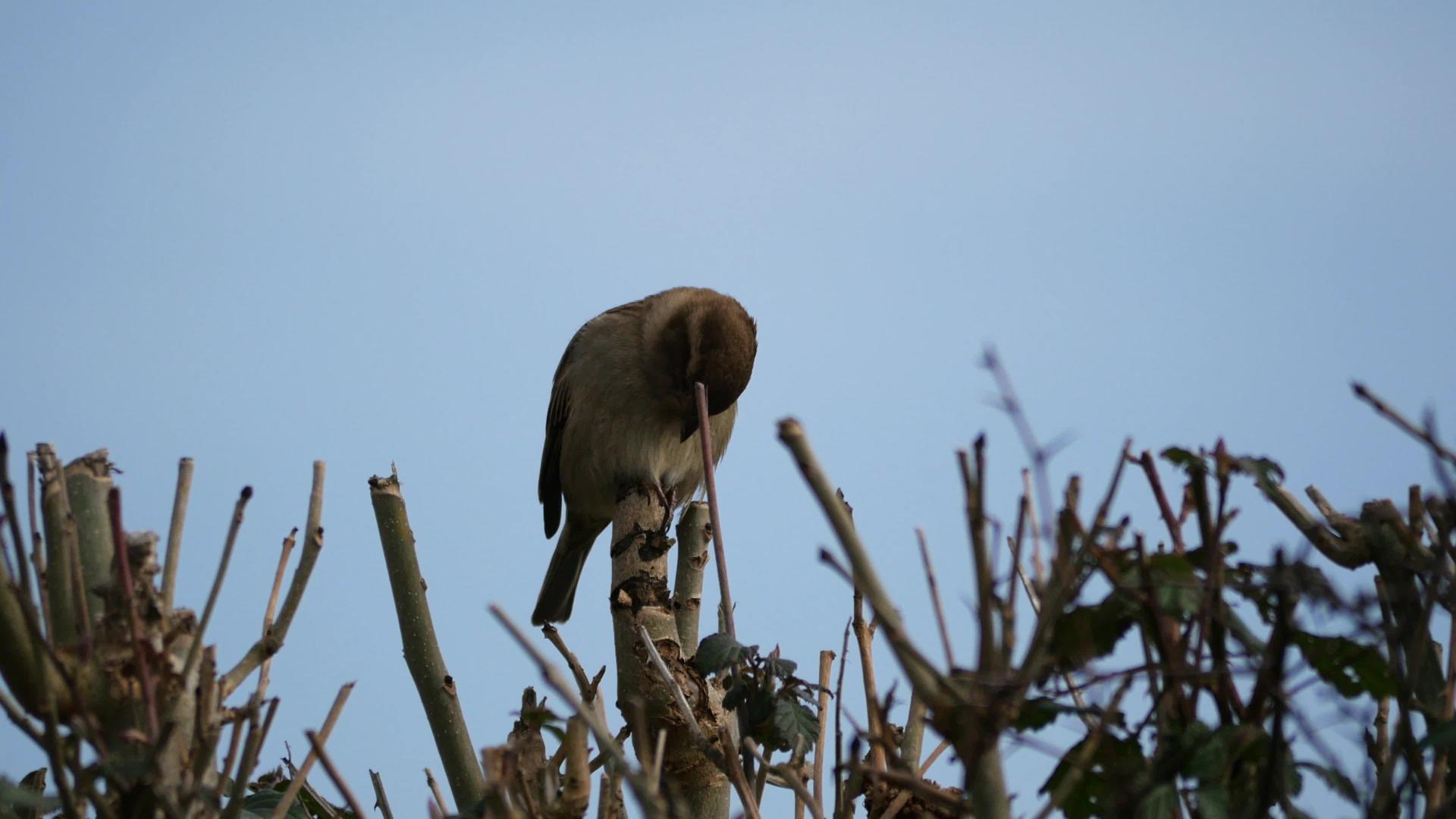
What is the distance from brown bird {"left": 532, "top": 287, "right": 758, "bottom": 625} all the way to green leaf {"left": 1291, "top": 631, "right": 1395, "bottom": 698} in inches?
167

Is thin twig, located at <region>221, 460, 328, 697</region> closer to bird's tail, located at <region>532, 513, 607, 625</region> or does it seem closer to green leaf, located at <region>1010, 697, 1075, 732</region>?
green leaf, located at <region>1010, 697, 1075, 732</region>

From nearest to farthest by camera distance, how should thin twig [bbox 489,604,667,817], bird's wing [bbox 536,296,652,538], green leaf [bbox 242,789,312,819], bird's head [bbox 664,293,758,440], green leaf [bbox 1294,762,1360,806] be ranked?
thin twig [bbox 489,604,667,817], green leaf [bbox 1294,762,1360,806], green leaf [bbox 242,789,312,819], bird's head [bbox 664,293,758,440], bird's wing [bbox 536,296,652,538]

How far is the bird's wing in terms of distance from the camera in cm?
662

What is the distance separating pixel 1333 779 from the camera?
1493mm

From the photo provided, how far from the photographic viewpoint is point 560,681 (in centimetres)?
131

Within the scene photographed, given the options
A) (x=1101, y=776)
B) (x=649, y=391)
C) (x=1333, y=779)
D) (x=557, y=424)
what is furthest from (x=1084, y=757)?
(x=557, y=424)

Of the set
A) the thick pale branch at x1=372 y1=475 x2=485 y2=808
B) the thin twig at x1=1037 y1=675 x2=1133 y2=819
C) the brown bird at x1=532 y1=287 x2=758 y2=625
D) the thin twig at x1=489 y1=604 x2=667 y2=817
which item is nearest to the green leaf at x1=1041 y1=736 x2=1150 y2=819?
the thin twig at x1=1037 y1=675 x2=1133 y2=819

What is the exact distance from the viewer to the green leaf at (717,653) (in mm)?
2533

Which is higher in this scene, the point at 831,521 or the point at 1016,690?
the point at 831,521

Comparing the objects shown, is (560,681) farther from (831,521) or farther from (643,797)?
(831,521)

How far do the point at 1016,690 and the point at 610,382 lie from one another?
200 inches

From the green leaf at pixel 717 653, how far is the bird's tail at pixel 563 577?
14.9 feet

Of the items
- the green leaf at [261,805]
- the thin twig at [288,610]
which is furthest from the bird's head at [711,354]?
the thin twig at [288,610]

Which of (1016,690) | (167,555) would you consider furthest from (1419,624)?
(167,555)
